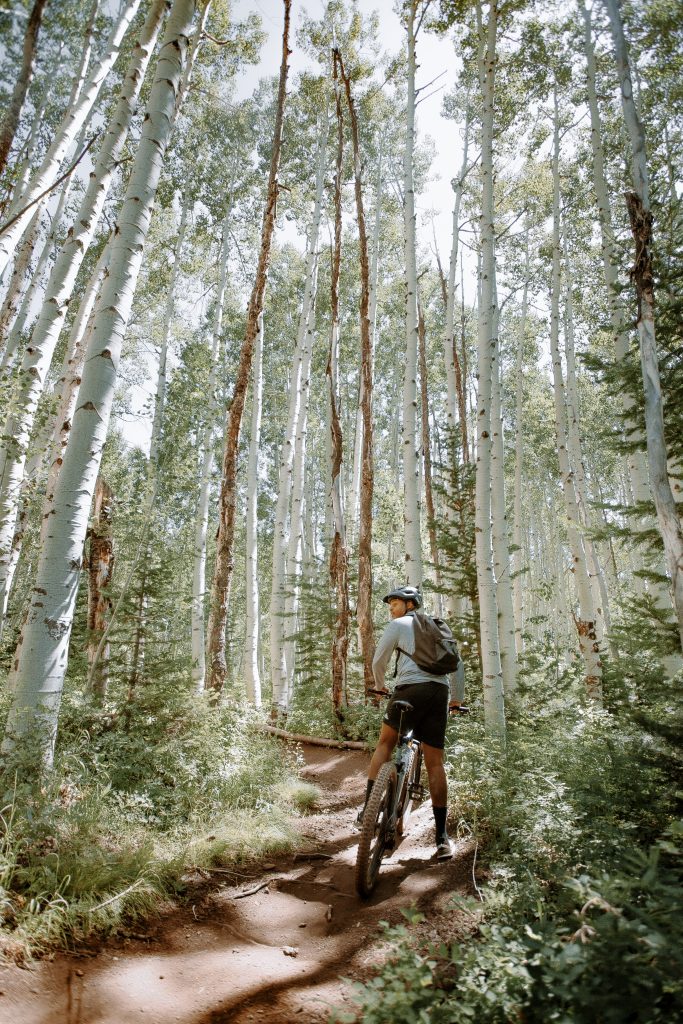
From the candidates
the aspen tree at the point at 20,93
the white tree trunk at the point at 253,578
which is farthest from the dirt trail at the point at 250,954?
the aspen tree at the point at 20,93

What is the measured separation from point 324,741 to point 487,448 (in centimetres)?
496

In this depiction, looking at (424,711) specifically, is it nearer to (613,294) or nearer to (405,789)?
(405,789)

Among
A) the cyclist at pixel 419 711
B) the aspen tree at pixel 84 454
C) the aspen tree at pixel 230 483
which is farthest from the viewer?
the aspen tree at pixel 230 483

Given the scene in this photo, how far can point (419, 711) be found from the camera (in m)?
3.78

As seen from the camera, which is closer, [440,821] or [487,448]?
[440,821]

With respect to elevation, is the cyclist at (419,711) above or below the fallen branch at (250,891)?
above

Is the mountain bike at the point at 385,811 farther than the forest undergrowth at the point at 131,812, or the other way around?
the mountain bike at the point at 385,811

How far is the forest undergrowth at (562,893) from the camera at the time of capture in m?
1.43

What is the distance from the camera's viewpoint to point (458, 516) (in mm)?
9359

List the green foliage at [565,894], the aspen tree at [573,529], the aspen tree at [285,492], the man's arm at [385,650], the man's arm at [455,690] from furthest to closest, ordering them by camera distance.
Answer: the aspen tree at [285,492] → the aspen tree at [573,529] → the man's arm at [455,690] → the man's arm at [385,650] → the green foliage at [565,894]

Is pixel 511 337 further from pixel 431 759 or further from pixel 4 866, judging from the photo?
pixel 4 866

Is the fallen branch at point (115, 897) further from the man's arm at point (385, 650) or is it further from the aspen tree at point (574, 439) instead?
the aspen tree at point (574, 439)

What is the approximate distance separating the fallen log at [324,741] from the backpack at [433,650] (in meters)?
4.37

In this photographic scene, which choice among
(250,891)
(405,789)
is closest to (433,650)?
(405,789)
